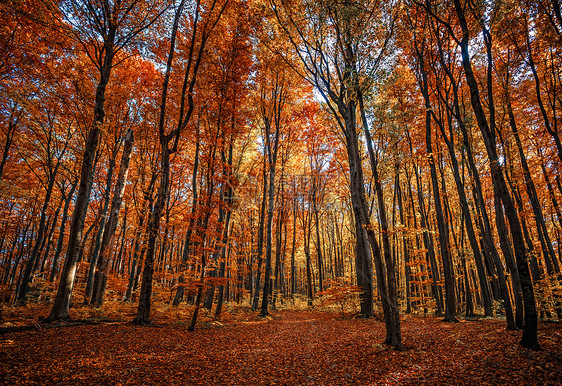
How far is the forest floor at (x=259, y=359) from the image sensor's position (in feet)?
12.5

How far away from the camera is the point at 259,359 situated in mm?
5590

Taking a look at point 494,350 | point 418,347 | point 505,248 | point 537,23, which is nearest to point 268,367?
point 418,347

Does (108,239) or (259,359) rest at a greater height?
(108,239)

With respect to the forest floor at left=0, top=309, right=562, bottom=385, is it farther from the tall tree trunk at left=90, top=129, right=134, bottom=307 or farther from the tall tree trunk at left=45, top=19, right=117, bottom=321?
the tall tree trunk at left=90, top=129, right=134, bottom=307

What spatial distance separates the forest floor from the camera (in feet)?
12.5

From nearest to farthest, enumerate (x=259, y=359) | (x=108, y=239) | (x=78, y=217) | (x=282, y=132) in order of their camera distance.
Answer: (x=259, y=359) → (x=78, y=217) → (x=108, y=239) → (x=282, y=132)

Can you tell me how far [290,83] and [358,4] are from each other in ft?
26.6

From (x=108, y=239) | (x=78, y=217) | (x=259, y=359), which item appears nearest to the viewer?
(x=259, y=359)

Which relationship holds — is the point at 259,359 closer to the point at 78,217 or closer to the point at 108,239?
the point at 78,217

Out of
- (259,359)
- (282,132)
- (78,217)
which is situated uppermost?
(282,132)

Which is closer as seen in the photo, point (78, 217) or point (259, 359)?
point (259, 359)

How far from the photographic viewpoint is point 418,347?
5.84 m

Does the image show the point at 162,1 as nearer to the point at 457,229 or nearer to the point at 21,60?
the point at 21,60

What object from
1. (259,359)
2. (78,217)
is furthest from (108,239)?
(259,359)
